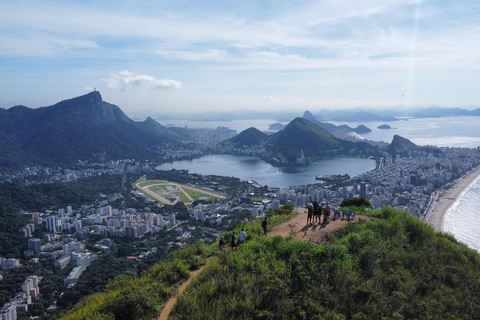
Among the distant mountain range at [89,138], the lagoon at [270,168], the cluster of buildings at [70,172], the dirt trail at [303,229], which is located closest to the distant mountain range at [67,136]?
the distant mountain range at [89,138]

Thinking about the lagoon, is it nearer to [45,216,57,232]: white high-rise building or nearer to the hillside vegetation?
[45,216,57,232]: white high-rise building

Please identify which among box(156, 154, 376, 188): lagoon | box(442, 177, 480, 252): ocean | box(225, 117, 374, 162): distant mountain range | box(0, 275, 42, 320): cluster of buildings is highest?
box(225, 117, 374, 162): distant mountain range

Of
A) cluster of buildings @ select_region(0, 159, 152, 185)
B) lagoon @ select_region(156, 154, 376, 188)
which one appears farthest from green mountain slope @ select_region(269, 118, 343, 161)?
cluster of buildings @ select_region(0, 159, 152, 185)

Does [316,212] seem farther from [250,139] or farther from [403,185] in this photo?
[250,139]

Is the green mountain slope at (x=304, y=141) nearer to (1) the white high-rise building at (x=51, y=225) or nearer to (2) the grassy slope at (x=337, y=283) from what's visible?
(1) the white high-rise building at (x=51, y=225)

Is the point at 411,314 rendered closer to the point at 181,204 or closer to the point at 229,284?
the point at 229,284

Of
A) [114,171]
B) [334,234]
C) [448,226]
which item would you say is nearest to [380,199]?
[448,226]

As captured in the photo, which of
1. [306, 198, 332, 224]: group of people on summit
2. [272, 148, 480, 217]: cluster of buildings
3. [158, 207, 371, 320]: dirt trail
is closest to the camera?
[158, 207, 371, 320]: dirt trail
